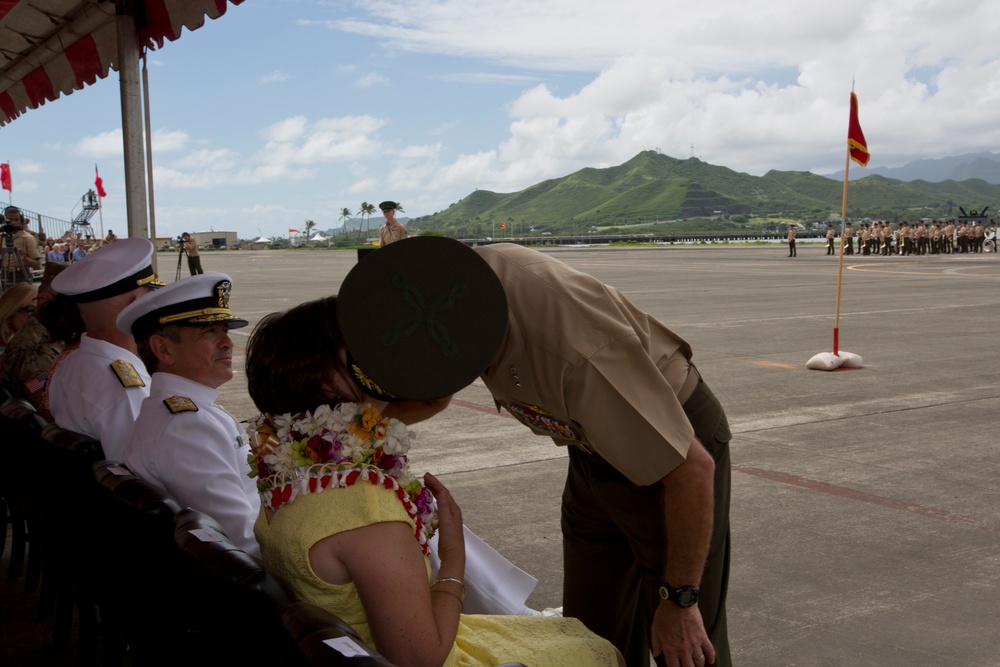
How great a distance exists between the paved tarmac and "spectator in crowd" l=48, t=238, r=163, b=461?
68.6 inches

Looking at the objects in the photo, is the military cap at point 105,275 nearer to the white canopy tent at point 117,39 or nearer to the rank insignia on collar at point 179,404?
the rank insignia on collar at point 179,404

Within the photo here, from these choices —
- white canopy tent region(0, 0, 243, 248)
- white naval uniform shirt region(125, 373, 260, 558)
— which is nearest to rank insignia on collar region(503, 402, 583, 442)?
white naval uniform shirt region(125, 373, 260, 558)

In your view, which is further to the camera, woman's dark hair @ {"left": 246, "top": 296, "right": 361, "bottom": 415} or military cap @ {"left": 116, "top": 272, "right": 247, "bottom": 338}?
military cap @ {"left": 116, "top": 272, "right": 247, "bottom": 338}

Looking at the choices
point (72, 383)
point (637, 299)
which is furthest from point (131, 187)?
point (637, 299)

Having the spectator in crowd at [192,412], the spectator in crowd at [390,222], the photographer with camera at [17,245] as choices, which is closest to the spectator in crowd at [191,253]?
the photographer with camera at [17,245]

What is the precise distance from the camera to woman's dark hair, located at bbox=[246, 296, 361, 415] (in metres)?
1.83

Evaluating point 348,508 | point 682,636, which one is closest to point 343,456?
point 348,508

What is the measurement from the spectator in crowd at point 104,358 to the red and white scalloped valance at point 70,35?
2.39 m

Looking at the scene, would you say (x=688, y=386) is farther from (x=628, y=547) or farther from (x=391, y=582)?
(x=391, y=582)

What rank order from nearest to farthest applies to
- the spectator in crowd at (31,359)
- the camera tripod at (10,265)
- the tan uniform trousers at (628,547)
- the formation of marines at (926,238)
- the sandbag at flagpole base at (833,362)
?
the tan uniform trousers at (628,547), the spectator in crowd at (31,359), the sandbag at flagpole base at (833,362), the camera tripod at (10,265), the formation of marines at (926,238)

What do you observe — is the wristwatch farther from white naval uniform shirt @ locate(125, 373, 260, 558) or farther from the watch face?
white naval uniform shirt @ locate(125, 373, 260, 558)

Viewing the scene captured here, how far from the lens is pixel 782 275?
2664cm

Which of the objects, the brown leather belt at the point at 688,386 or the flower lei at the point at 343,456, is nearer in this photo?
the flower lei at the point at 343,456

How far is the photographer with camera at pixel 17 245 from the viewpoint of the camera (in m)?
14.5
